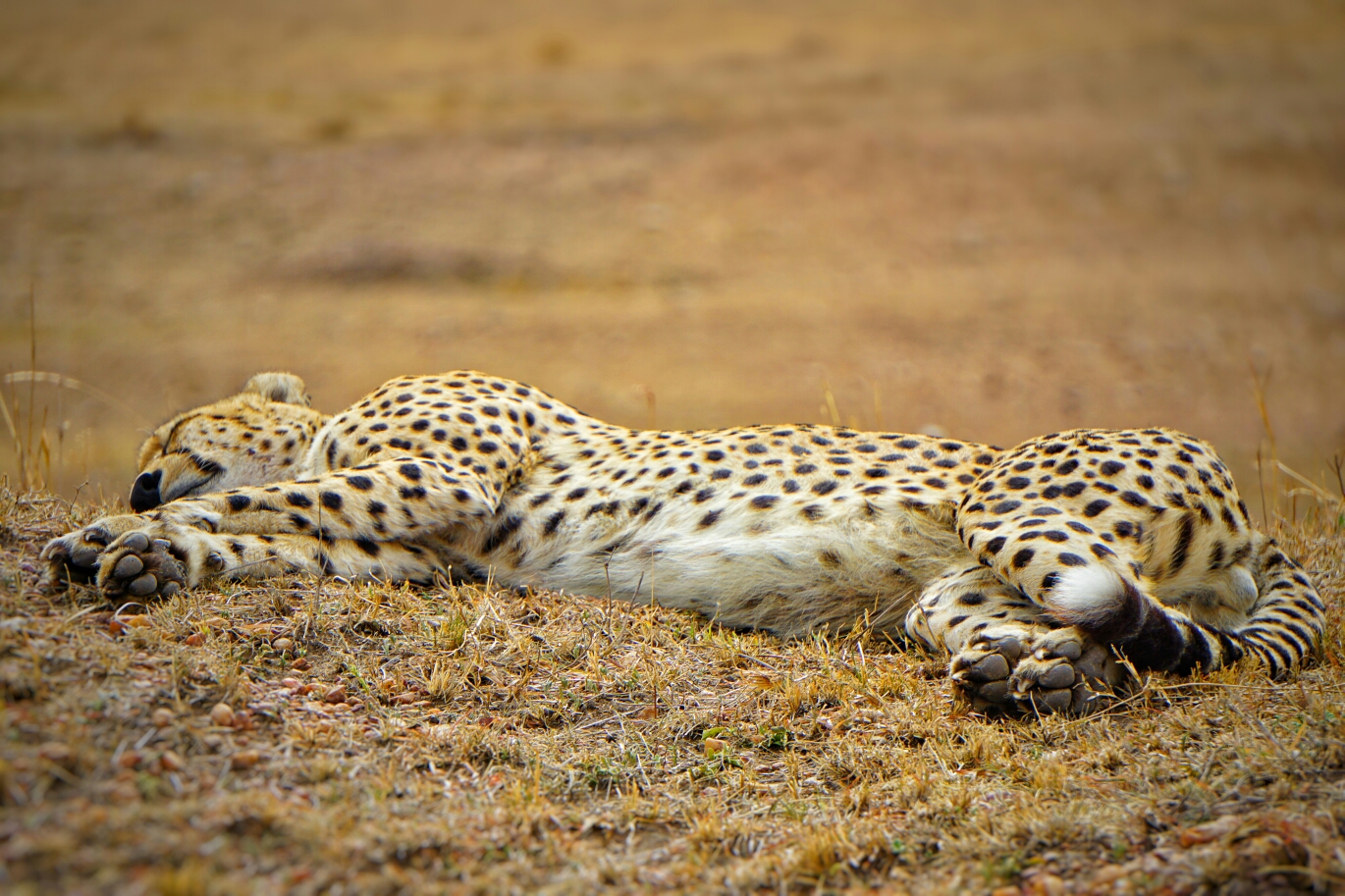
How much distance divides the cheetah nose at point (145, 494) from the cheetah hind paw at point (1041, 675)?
2757mm

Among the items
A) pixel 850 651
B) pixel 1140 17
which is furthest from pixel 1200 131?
pixel 850 651

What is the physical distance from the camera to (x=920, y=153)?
625 inches

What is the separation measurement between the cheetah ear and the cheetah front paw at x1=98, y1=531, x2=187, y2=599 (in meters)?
1.58

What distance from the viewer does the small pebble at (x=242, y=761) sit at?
223 centimetres

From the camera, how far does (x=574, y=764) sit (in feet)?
8.42

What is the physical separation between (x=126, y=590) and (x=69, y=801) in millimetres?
1080

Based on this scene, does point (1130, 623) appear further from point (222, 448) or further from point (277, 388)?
point (277, 388)

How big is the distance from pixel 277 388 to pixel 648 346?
6858 mm

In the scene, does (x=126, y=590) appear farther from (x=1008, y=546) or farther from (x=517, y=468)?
(x=1008, y=546)

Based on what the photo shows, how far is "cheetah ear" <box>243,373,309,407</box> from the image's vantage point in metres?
4.52

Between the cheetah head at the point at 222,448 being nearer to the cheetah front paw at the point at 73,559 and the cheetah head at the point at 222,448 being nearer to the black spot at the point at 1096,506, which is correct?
the cheetah front paw at the point at 73,559

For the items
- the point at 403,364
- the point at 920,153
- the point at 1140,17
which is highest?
the point at 1140,17

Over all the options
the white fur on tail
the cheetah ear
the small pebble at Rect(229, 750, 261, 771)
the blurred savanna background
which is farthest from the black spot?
the blurred savanna background

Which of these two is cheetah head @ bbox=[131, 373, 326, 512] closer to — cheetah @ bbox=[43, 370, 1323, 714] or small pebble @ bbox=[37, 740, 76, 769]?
cheetah @ bbox=[43, 370, 1323, 714]
